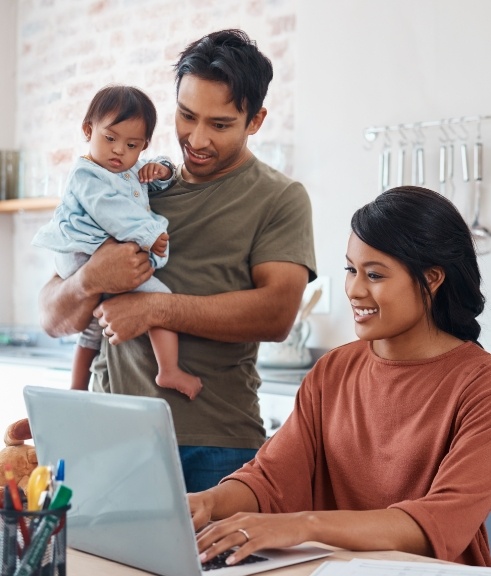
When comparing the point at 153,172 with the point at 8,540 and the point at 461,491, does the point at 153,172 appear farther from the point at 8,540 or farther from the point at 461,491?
the point at 8,540

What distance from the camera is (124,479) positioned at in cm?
117

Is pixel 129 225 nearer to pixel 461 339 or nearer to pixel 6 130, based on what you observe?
pixel 461 339

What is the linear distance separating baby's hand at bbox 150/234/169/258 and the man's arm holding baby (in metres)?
0.03

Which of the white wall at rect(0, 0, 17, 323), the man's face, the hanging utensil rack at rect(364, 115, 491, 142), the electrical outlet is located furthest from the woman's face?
the white wall at rect(0, 0, 17, 323)

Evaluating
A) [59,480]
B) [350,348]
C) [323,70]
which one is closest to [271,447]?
[350,348]

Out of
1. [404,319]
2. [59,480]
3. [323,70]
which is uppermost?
[323,70]

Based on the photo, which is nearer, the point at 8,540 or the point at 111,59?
the point at 8,540

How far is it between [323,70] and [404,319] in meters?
2.02

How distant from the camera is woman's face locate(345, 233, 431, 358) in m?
1.62

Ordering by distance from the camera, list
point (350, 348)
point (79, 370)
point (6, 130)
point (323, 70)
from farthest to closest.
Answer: point (6, 130), point (323, 70), point (79, 370), point (350, 348)

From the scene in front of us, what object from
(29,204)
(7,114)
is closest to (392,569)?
(29,204)

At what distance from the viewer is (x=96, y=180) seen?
198 centimetres

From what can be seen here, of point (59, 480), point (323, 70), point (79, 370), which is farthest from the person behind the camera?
point (323, 70)

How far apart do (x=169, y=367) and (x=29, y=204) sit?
2.80 meters
